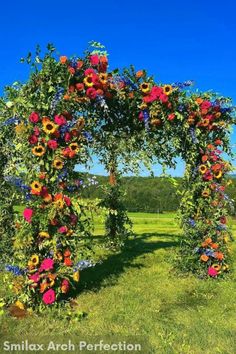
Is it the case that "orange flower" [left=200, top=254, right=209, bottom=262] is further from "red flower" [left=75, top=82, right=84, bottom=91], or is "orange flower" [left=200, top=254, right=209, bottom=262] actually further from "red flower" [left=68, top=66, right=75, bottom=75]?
"red flower" [left=68, top=66, right=75, bottom=75]

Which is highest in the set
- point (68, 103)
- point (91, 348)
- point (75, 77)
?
point (75, 77)

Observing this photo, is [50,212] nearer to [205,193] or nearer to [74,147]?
[74,147]

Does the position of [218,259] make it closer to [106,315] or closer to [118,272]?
[118,272]

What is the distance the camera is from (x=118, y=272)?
12.0 m

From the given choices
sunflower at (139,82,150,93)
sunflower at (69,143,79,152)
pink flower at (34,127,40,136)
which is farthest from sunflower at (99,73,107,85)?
pink flower at (34,127,40,136)

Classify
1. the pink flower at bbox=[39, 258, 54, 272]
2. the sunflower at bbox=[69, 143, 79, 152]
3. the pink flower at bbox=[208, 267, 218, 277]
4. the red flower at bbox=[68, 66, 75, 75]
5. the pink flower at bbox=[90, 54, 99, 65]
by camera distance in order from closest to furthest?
1. the pink flower at bbox=[39, 258, 54, 272]
2. the sunflower at bbox=[69, 143, 79, 152]
3. the red flower at bbox=[68, 66, 75, 75]
4. the pink flower at bbox=[90, 54, 99, 65]
5. the pink flower at bbox=[208, 267, 218, 277]

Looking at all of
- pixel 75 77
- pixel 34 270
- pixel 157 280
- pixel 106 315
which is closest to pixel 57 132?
pixel 75 77

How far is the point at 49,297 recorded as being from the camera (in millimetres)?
8641

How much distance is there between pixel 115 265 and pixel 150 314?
464 cm

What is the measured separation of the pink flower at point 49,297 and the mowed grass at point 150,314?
0.28 meters

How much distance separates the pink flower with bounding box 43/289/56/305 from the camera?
339 inches

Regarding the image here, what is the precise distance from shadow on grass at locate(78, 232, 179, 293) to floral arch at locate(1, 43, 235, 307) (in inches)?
23.4

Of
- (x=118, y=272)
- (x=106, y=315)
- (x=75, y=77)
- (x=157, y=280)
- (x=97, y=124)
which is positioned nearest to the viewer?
(x=106, y=315)

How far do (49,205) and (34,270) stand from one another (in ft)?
4.28
